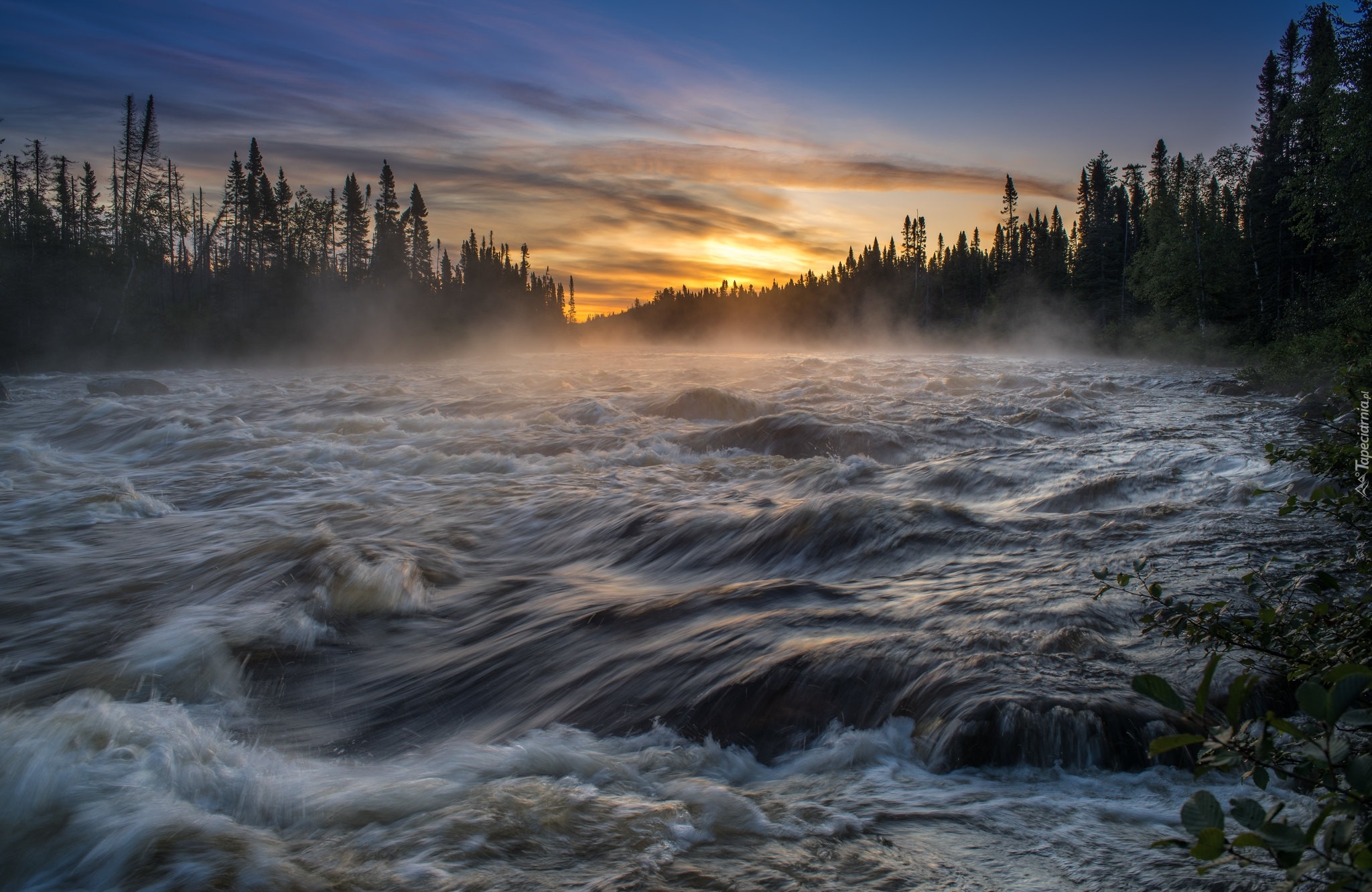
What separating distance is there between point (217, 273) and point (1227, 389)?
249 feet

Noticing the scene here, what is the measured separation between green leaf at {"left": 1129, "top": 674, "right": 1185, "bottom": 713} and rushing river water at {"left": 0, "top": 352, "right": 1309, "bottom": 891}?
61.1 inches

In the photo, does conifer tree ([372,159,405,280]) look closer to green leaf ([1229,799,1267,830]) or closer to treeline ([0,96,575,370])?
treeline ([0,96,575,370])

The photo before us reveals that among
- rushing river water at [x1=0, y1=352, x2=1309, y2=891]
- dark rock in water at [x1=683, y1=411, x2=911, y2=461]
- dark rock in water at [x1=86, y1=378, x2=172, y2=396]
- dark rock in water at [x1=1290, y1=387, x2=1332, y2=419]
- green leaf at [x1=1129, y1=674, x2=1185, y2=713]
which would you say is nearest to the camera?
green leaf at [x1=1129, y1=674, x2=1185, y2=713]

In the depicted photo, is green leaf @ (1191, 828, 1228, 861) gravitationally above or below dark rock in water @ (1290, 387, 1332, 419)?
below

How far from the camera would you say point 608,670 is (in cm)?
452

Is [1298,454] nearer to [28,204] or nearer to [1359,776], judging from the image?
[1359,776]

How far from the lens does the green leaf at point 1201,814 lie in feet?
3.85

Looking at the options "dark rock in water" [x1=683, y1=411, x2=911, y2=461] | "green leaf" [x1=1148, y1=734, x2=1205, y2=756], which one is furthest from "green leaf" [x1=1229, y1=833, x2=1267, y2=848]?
"dark rock in water" [x1=683, y1=411, x2=911, y2=461]

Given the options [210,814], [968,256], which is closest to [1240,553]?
[210,814]

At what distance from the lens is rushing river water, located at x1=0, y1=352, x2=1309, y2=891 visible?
2.72 meters

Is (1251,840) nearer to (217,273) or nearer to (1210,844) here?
(1210,844)

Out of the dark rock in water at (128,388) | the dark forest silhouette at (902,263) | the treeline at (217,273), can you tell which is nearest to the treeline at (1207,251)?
the dark forest silhouette at (902,263)

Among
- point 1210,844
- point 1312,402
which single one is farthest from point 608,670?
point 1312,402

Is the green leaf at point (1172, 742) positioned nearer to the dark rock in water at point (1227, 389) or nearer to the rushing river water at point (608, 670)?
the rushing river water at point (608, 670)
